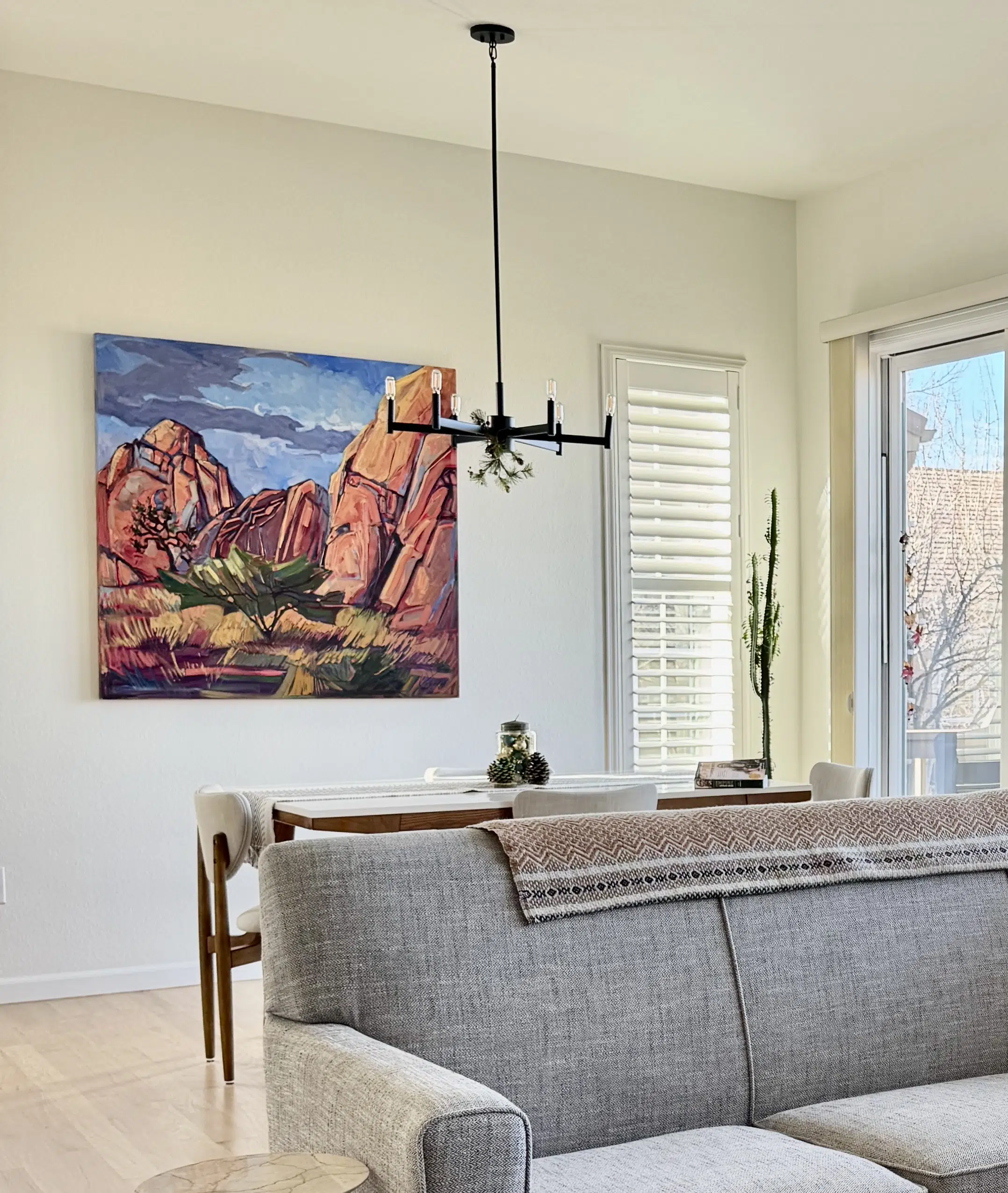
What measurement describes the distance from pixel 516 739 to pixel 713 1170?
2428 mm

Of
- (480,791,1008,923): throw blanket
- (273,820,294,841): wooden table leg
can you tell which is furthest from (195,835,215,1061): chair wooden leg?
(480,791,1008,923): throw blanket

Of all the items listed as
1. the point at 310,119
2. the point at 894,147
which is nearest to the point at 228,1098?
the point at 310,119

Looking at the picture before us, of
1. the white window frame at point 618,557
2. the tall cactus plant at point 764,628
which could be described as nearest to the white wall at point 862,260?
the tall cactus plant at point 764,628

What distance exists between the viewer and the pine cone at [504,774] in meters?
4.19

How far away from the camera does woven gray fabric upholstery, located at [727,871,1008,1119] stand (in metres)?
2.30

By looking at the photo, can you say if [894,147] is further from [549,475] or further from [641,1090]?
[641,1090]

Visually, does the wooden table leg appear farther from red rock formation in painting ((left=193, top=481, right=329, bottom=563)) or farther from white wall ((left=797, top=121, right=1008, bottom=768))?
white wall ((left=797, top=121, right=1008, bottom=768))

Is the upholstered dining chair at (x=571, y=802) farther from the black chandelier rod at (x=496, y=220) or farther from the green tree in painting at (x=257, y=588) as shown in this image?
the green tree in painting at (x=257, y=588)

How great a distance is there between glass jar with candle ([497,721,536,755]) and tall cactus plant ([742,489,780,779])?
58.7 inches

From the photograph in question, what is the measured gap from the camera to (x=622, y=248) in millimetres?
5898

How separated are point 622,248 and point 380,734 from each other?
Result: 230cm

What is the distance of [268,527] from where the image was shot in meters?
5.07

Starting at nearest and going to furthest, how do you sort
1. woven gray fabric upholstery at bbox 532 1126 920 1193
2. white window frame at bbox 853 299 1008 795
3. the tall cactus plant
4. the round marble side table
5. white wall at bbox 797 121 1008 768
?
1. the round marble side table
2. woven gray fabric upholstery at bbox 532 1126 920 1193
3. white wall at bbox 797 121 1008 768
4. the tall cactus plant
5. white window frame at bbox 853 299 1008 795

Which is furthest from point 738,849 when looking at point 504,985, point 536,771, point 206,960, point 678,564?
point 678,564
